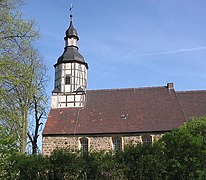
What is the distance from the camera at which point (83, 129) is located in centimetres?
2623

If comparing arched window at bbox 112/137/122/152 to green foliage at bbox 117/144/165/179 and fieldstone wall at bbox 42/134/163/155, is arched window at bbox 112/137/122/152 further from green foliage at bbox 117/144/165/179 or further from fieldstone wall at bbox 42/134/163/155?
green foliage at bbox 117/144/165/179

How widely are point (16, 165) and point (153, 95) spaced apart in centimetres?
1694

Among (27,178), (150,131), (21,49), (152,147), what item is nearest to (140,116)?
(150,131)

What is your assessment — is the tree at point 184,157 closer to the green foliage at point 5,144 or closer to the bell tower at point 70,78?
the green foliage at point 5,144

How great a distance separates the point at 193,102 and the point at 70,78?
11.5 meters

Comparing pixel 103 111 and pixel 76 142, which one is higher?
pixel 103 111

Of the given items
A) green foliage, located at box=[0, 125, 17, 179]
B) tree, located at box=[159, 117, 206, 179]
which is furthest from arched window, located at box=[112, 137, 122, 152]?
green foliage, located at box=[0, 125, 17, 179]

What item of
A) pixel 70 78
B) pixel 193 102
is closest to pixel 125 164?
pixel 193 102

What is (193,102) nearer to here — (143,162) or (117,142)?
(117,142)

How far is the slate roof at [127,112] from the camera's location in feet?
85.3

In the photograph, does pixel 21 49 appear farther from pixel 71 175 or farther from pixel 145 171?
pixel 145 171

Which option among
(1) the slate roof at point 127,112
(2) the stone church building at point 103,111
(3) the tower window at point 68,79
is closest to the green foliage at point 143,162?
(2) the stone church building at point 103,111

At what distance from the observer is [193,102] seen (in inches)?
1109

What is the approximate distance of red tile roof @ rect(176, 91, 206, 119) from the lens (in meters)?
26.8
